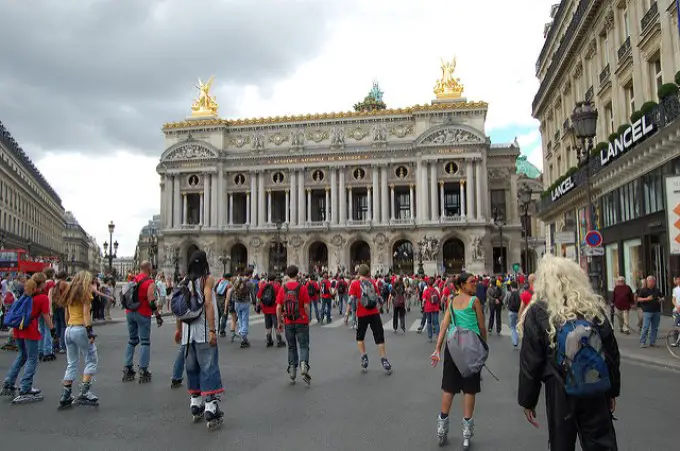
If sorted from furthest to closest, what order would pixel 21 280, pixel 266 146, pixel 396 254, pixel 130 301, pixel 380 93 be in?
pixel 380 93, pixel 266 146, pixel 396 254, pixel 21 280, pixel 130 301

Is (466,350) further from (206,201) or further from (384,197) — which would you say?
(206,201)

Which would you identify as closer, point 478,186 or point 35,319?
point 35,319

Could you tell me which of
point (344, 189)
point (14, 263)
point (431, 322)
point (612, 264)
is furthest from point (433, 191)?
point (431, 322)

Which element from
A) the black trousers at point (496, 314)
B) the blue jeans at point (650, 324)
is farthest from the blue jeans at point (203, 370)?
the black trousers at point (496, 314)

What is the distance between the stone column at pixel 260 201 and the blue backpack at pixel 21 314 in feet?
174

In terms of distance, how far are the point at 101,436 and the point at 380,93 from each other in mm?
76824

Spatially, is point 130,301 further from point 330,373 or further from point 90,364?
point 330,373

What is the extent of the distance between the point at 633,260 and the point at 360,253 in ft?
135

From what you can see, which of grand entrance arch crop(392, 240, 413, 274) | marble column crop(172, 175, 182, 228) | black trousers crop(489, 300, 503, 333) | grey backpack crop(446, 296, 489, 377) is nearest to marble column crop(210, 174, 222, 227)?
marble column crop(172, 175, 182, 228)

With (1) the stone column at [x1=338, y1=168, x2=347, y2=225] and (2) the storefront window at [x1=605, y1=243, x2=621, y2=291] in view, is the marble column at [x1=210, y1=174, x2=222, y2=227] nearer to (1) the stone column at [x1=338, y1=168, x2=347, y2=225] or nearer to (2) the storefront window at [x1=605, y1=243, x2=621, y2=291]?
(1) the stone column at [x1=338, y1=168, x2=347, y2=225]

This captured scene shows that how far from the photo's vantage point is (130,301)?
9141mm

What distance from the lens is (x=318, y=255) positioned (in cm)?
6269

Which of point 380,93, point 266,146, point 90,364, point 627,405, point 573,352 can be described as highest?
point 380,93

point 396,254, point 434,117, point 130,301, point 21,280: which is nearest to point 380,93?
point 434,117
